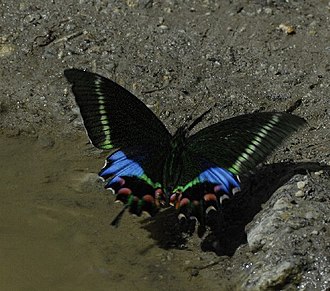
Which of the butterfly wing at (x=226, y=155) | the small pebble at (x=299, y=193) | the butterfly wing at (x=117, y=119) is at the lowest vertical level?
the small pebble at (x=299, y=193)

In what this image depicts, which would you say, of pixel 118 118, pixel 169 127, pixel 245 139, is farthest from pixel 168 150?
pixel 169 127

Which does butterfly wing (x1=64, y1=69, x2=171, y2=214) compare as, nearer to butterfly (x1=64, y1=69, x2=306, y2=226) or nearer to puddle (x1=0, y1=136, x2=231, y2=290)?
butterfly (x1=64, y1=69, x2=306, y2=226)

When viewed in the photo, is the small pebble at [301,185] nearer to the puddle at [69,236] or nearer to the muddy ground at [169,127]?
the muddy ground at [169,127]

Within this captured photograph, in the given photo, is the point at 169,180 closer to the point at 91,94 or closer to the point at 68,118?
the point at 91,94

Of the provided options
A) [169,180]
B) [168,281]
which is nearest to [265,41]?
[169,180]

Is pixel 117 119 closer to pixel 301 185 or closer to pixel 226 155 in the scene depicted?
pixel 226 155

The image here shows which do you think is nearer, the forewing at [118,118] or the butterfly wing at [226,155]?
the butterfly wing at [226,155]

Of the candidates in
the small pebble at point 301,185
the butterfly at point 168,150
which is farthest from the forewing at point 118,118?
the small pebble at point 301,185
